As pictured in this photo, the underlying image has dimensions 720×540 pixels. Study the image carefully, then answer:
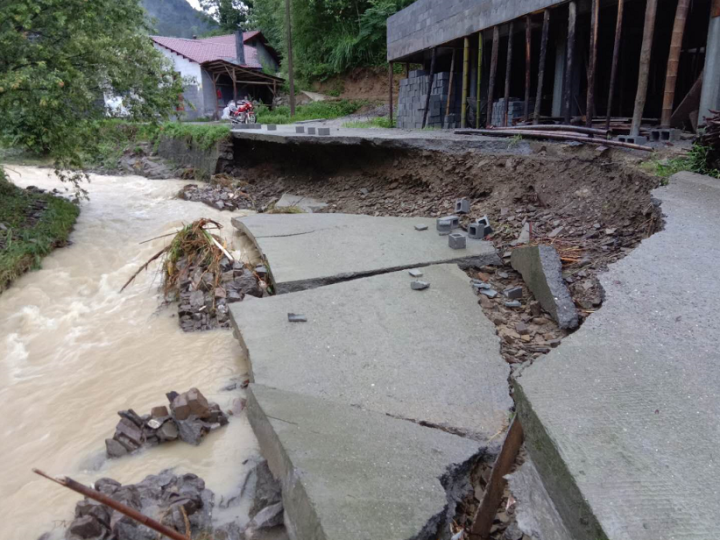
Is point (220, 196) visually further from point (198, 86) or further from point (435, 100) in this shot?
point (198, 86)

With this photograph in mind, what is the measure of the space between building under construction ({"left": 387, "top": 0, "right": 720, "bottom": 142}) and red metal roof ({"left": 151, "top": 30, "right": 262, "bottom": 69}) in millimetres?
15031

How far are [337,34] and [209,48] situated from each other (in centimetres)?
702

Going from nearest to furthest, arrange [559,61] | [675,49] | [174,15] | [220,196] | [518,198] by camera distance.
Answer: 1. [518,198]
2. [675,49]
3. [559,61]
4. [220,196]
5. [174,15]

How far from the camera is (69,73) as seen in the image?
6.43 m

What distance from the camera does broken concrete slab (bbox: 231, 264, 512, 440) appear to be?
2582 mm

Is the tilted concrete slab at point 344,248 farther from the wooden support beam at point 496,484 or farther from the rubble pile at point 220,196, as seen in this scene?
the rubble pile at point 220,196

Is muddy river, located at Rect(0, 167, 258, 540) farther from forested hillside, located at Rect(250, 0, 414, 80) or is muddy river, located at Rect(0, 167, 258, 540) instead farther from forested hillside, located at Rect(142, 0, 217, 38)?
forested hillside, located at Rect(142, 0, 217, 38)

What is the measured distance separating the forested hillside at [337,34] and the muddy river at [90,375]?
1858 centimetres

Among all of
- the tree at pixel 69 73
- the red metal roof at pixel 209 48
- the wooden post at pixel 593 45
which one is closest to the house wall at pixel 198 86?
the red metal roof at pixel 209 48

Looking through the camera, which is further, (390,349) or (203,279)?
(203,279)

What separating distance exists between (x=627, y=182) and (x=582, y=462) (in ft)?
12.2

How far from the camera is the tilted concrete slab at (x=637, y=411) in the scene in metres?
1.39

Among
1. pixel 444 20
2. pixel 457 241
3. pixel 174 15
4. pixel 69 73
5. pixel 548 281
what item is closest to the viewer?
pixel 548 281

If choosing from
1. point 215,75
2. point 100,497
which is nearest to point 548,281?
point 100,497
